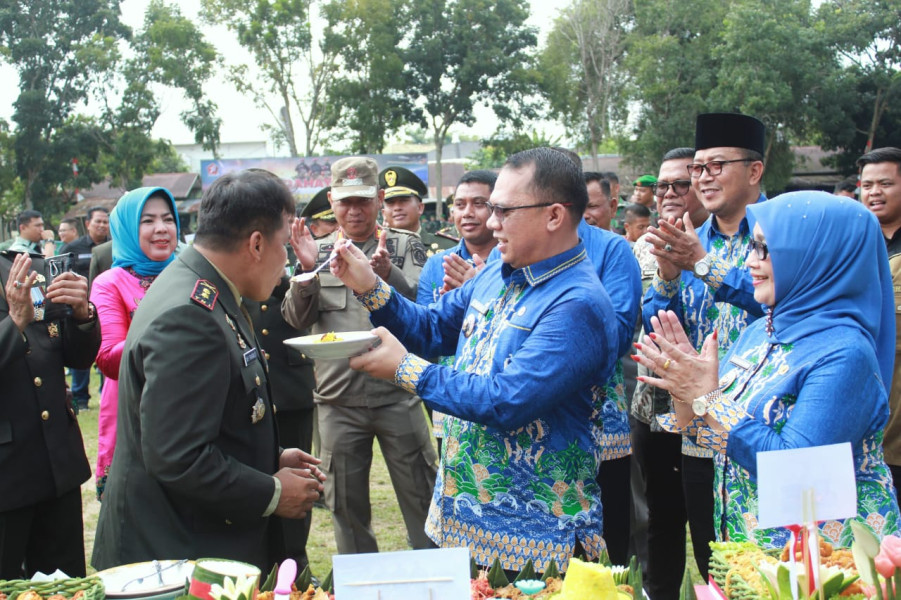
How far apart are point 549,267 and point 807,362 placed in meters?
0.82

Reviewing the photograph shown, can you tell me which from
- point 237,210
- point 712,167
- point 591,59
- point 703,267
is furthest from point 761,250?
point 591,59

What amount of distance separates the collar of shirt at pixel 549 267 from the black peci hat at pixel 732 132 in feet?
4.39

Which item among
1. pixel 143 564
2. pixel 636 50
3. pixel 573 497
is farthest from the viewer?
pixel 636 50

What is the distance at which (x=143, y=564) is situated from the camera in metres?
2.08

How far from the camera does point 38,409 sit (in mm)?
3254

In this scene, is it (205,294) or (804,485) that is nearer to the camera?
(804,485)

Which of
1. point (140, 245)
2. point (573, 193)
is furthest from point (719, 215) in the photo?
point (140, 245)

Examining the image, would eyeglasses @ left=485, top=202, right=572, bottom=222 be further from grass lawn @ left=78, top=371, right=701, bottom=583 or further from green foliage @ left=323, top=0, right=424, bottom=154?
green foliage @ left=323, top=0, right=424, bottom=154

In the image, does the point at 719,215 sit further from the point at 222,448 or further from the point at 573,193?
the point at 222,448

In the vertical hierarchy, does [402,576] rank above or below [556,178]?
below

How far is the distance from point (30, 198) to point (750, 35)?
27191 millimetres

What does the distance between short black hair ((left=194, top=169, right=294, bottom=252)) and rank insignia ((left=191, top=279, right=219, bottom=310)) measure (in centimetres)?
16

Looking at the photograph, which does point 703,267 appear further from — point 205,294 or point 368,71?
point 368,71

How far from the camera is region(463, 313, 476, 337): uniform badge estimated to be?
281 centimetres
